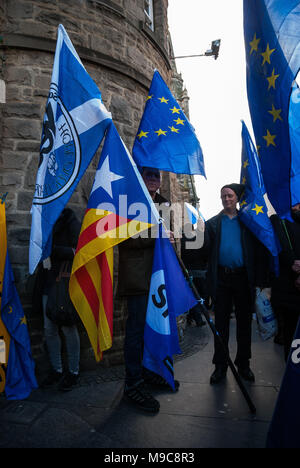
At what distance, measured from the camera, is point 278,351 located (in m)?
4.16

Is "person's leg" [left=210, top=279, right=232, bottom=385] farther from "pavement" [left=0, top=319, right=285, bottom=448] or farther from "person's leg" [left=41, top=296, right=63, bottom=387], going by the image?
"person's leg" [left=41, top=296, right=63, bottom=387]

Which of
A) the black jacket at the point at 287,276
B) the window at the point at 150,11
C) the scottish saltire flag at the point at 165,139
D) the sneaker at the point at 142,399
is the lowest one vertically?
the sneaker at the point at 142,399

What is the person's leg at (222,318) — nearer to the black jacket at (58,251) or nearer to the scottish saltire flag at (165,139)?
the scottish saltire flag at (165,139)

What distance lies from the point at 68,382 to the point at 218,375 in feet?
5.08

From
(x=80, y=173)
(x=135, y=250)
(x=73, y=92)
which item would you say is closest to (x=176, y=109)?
(x=73, y=92)

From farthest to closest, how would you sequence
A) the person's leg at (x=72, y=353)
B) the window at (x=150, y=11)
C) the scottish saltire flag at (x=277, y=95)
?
the window at (x=150, y=11), the person's leg at (x=72, y=353), the scottish saltire flag at (x=277, y=95)

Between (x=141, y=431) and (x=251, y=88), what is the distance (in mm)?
2555

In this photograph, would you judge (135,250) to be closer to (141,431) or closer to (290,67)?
(141,431)

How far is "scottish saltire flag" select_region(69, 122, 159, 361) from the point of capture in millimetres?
2289

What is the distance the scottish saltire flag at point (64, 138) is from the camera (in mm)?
2316

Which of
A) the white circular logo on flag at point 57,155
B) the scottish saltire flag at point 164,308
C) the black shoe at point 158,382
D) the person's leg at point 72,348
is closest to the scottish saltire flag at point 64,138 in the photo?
the white circular logo on flag at point 57,155

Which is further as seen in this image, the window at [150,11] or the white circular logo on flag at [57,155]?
the window at [150,11]

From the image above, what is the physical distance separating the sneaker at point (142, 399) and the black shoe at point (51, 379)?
36.9 inches

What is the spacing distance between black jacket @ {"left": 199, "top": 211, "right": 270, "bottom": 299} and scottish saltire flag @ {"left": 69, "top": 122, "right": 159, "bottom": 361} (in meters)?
1.04
